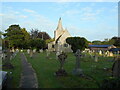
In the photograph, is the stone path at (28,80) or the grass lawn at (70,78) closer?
the stone path at (28,80)

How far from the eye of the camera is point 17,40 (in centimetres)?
6062

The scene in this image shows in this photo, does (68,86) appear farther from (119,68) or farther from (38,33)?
(38,33)

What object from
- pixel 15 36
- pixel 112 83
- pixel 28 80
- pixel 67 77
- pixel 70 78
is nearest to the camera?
pixel 112 83

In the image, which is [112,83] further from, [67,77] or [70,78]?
[67,77]

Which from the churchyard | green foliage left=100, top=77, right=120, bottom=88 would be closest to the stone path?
the churchyard

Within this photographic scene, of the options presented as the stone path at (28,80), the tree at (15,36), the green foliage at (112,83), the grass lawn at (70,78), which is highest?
the tree at (15,36)

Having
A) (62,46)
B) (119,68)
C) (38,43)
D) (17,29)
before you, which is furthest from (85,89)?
(17,29)

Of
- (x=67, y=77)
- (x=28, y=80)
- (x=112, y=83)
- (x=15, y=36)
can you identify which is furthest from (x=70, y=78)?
(x=15, y=36)

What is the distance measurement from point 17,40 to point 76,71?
5135 cm

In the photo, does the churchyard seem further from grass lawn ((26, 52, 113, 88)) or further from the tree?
the tree

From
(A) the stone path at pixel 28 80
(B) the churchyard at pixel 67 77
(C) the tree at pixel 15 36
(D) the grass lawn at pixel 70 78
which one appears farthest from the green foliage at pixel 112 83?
(C) the tree at pixel 15 36

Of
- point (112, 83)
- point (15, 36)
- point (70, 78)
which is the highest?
point (15, 36)

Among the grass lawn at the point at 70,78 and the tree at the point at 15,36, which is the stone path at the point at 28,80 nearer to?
the grass lawn at the point at 70,78

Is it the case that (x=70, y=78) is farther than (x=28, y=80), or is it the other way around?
(x=70, y=78)
